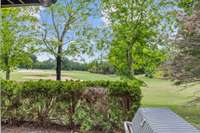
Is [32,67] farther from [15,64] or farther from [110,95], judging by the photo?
[110,95]

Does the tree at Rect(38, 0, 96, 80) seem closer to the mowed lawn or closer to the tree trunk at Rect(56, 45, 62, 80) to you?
the tree trunk at Rect(56, 45, 62, 80)

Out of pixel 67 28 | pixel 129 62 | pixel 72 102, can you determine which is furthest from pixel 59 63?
pixel 72 102

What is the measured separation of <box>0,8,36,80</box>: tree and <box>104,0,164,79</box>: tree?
3024 millimetres

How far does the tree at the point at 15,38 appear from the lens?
36.4 ft

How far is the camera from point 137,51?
10586mm

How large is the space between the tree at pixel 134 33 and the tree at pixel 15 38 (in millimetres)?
3024

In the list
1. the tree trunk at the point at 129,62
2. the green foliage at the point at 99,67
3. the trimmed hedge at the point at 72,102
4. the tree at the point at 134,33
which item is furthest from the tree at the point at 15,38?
the trimmed hedge at the point at 72,102

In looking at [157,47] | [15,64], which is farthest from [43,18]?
[157,47]

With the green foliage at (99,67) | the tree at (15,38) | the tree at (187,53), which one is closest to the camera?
the tree at (187,53)

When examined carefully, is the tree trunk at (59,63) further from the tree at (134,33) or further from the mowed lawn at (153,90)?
the tree at (134,33)

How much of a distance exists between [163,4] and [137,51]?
178cm

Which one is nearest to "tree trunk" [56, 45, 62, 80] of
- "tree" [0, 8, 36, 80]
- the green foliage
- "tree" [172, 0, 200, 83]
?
"tree" [0, 8, 36, 80]

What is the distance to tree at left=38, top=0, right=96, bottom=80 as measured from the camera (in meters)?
11.3

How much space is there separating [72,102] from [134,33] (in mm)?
4813
